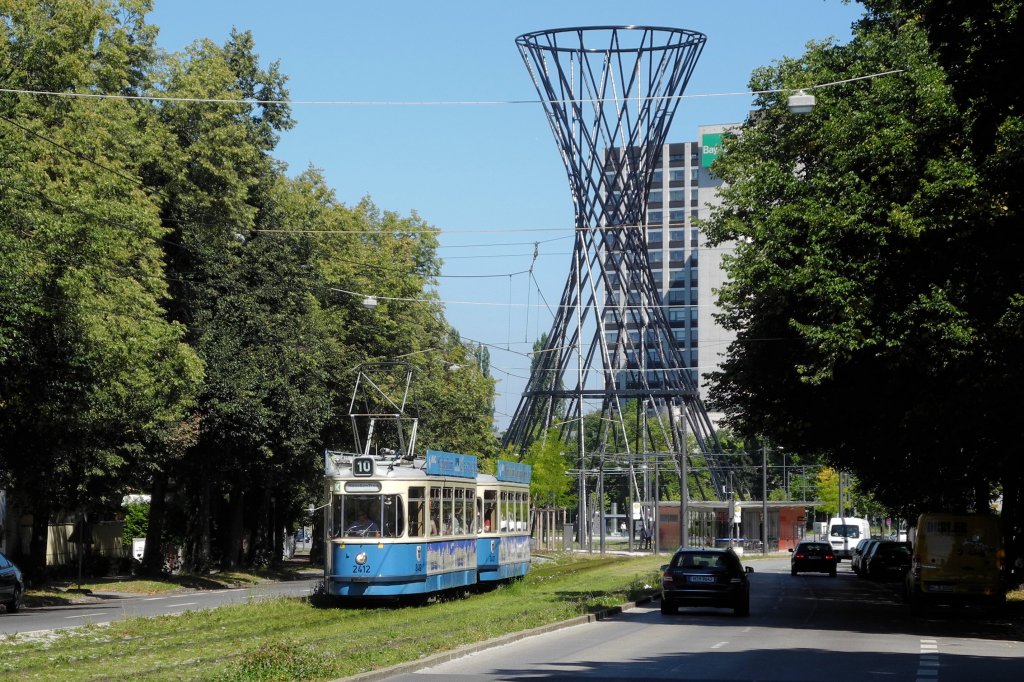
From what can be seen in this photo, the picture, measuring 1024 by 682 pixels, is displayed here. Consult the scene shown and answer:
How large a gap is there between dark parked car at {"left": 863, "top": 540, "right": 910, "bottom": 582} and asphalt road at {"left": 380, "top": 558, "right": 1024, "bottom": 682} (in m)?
19.5

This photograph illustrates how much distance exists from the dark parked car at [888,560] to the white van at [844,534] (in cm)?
3540

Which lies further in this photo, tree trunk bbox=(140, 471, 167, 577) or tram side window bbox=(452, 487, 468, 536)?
tree trunk bbox=(140, 471, 167, 577)

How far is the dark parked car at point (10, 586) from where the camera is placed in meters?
31.4

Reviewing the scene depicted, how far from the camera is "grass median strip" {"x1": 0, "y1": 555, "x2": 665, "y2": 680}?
626 inches

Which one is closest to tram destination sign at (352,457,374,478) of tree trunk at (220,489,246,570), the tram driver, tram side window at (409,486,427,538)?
the tram driver

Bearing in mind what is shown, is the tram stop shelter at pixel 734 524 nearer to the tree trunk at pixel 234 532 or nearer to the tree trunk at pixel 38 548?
the tree trunk at pixel 234 532

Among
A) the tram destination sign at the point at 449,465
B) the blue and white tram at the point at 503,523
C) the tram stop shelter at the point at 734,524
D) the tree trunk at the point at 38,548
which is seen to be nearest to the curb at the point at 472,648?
the tram destination sign at the point at 449,465

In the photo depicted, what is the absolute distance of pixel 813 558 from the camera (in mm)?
60344

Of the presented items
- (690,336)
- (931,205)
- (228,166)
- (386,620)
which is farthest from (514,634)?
(690,336)

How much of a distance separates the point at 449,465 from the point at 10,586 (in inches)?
388

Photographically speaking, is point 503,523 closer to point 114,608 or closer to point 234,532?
point 114,608

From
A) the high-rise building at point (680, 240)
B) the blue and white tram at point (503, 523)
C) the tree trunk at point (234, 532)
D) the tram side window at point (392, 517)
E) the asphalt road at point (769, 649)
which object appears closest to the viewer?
the asphalt road at point (769, 649)

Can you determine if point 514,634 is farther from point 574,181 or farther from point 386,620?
point 574,181

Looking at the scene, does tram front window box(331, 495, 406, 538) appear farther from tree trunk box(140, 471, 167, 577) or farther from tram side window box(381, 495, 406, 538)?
tree trunk box(140, 471, 167, 577)
